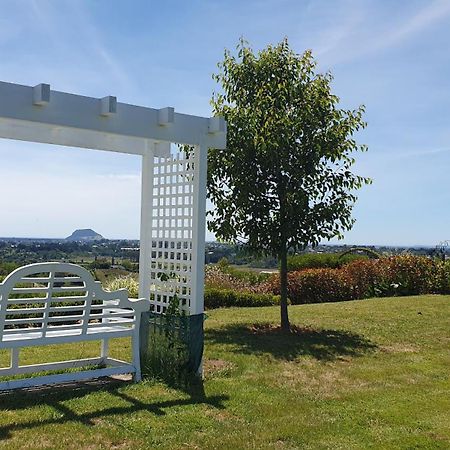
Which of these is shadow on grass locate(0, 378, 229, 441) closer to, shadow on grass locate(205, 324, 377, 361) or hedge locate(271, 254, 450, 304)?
shadow on grass locate(205, 324, 377, 361)

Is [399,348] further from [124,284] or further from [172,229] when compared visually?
[124,284]

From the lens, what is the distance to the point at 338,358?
751 centimetres

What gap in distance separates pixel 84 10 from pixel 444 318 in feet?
26.4

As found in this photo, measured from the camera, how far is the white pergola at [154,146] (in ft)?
17.4

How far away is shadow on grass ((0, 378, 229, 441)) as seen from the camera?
4.62 meters

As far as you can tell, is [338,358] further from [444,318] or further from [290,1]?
[290,1]

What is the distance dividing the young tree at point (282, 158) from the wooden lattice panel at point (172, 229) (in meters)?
2.41

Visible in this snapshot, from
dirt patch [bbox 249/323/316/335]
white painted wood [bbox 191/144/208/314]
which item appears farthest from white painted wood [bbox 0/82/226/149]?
dirt patch [bbox 249/323/316/335]

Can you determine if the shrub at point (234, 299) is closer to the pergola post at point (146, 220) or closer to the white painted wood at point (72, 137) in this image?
the pergola post at point (146, 220)

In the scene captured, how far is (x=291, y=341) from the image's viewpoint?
855cm

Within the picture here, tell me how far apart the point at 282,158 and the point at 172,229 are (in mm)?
3001

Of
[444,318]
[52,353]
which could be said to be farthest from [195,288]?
[444,318]

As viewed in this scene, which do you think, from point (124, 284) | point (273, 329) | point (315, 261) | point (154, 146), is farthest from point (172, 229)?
point (315, 261)

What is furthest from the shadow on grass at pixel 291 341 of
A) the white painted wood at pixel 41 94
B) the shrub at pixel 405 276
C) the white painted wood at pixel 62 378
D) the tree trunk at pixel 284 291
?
the shrub at pixel 405 276
